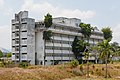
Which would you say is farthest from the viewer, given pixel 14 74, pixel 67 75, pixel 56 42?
pixel 56 42

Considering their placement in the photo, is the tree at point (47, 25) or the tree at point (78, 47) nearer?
the tree at point (47, 25)

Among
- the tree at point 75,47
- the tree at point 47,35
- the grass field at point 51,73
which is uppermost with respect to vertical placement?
the tree at point 47,35

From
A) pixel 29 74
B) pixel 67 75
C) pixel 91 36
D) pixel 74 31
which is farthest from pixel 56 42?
pixel 29 74

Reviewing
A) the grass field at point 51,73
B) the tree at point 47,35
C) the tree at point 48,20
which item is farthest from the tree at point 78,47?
the grass field at point 51,73

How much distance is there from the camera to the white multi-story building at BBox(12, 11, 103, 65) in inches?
3450

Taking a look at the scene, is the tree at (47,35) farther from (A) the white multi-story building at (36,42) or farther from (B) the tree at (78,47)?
(B) the tree at (78,47)

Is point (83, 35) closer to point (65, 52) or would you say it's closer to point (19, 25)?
point (65, 52)

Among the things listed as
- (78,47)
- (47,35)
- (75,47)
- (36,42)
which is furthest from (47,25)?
(75,47)

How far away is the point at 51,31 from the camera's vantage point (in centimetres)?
9175

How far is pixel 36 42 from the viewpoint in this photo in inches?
3639

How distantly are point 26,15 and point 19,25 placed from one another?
4.01 metres

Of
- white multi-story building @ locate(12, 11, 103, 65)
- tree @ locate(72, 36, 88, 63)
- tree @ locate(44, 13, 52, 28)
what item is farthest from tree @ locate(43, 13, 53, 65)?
tree @ locate(72, 36, 88, 63)

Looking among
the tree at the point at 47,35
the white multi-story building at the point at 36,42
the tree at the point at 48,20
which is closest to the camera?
the white multi-story building at the point at 36,42

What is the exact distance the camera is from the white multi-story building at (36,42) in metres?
87.6
